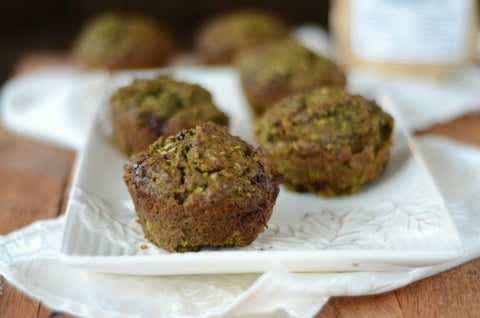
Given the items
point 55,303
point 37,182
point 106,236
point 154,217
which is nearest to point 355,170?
point 154,217

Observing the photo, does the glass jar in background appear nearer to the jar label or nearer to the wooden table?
the jar label

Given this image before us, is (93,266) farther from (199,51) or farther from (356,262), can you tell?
(199,51)

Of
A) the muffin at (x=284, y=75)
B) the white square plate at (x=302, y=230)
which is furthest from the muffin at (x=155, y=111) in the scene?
the muffin at (x=284, y=75)

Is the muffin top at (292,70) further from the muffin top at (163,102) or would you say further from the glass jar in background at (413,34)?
the glass jar in background at (413,34)

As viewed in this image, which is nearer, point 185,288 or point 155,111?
point 185,288

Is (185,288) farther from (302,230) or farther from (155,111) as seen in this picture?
(155,111)

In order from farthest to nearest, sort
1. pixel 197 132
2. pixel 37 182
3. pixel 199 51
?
pixel 199 51 < pixel 37 182 < pixel 197 132

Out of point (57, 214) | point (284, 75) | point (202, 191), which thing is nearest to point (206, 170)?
point (202, 191)
